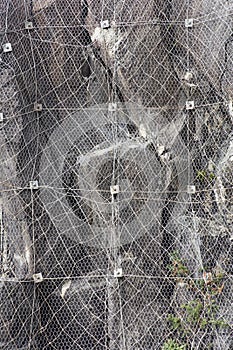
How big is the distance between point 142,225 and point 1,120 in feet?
3.69

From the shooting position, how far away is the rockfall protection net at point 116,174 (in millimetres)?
4148

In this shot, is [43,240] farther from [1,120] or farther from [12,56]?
[12,56]

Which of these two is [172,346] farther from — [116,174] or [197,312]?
[116,174]

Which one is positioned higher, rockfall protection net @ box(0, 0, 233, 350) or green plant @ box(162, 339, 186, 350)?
rockfall protection net @ box(0, 0, 233, 350)

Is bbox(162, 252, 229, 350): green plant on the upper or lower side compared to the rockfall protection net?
lower

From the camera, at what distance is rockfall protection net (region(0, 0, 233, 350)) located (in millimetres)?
4148

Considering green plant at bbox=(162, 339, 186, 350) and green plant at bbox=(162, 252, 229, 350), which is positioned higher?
green plant at bbox=(162, 252, 229, 350)

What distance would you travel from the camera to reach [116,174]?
14.0 ft

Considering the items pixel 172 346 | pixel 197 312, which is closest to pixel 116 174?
pixel 197 312

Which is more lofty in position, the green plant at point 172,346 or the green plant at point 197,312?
the green plant at point 197,312

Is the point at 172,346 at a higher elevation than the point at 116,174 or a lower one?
lower

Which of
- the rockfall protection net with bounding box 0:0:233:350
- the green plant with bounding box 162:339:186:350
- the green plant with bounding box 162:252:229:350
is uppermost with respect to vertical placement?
the rockfall protection net with bounding box 0:0:233:350

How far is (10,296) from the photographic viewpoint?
4066 mm

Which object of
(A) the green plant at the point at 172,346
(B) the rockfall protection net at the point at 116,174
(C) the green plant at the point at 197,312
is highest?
(B) the rockfall protection net at the point at 116,174
